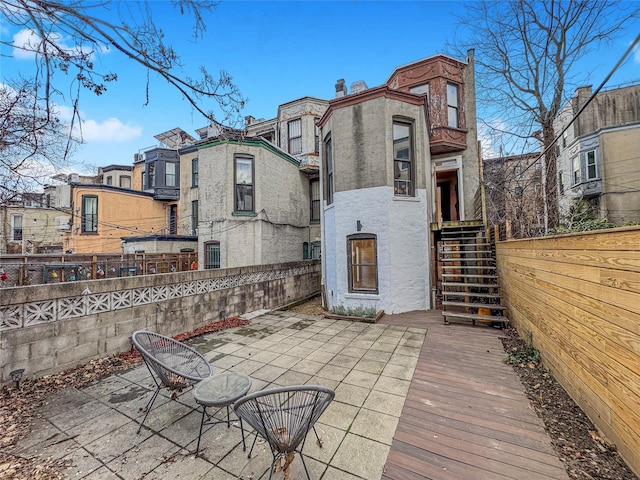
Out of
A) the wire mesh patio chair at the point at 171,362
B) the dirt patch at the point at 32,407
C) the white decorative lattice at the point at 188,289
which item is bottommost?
the dirt patch at the point at 32,407

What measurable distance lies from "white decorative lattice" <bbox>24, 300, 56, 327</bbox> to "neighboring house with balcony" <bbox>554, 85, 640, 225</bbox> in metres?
19.4

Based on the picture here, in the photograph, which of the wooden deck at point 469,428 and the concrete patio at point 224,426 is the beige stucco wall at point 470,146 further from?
the concrete patio at point 224,426

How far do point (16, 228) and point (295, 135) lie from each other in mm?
21818

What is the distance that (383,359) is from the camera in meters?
4.28

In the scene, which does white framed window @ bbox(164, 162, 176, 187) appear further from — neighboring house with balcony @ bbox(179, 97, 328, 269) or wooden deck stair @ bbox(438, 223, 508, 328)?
wooden deck stair @ bbox(438, 223, 508, 328)

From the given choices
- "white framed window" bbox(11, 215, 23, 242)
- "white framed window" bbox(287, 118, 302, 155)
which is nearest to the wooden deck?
"white framed window" bbox(287, 118, 302, 155)

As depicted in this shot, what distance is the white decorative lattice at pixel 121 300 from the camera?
436 cm

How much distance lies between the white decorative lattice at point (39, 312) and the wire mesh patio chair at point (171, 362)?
1791 mm

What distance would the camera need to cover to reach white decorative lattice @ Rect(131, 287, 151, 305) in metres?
4.69

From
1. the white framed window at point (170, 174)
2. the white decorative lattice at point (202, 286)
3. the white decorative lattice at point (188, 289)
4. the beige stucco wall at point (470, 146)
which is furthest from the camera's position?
the white framed window at point (170, 174)

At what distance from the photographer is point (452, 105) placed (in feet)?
32.9

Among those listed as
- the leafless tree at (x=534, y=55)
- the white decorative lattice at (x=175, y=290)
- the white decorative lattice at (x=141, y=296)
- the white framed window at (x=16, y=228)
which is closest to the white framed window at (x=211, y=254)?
the white decorative lattice at (x=175, y=290)

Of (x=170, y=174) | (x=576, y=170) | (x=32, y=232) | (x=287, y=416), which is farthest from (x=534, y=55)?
(x=32, y=232)

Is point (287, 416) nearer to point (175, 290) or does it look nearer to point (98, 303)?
point (98, 303)
